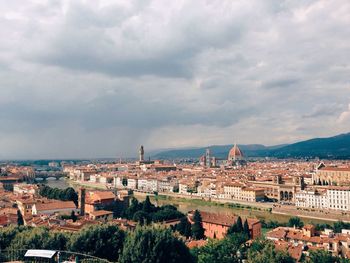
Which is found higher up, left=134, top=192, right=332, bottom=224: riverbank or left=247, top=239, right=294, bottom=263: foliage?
left=247, top=239, right=294, bottom=263: foliage

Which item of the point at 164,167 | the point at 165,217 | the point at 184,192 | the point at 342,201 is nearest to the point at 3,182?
the point at 184,192

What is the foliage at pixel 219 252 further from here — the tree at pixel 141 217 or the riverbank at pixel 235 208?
the riverbank at pixel 235 208

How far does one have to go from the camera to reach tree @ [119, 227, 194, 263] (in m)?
9.13

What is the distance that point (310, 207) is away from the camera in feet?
82.9

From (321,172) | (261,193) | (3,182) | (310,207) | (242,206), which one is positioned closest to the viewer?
(310,207)

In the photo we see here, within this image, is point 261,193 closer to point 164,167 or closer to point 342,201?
point 342,201

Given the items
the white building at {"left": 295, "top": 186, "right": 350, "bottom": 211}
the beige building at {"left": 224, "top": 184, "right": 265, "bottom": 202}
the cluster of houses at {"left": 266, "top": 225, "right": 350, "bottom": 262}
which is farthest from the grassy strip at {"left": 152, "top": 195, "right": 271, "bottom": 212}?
the cluster of houses at {"left": 266, "top": 225, "right": 350, "bottom": 262}

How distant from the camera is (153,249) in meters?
9.17

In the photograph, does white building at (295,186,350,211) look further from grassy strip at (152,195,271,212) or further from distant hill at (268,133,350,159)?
distant hill at (268,133,350,159)

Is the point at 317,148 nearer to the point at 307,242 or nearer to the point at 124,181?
the point at 124,181

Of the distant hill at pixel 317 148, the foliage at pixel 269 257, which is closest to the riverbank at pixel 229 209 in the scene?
the foliage at pixel 269 257

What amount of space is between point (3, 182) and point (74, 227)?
109 ft

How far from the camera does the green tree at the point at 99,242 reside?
10141mm

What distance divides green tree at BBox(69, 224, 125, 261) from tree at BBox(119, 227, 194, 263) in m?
0.87
